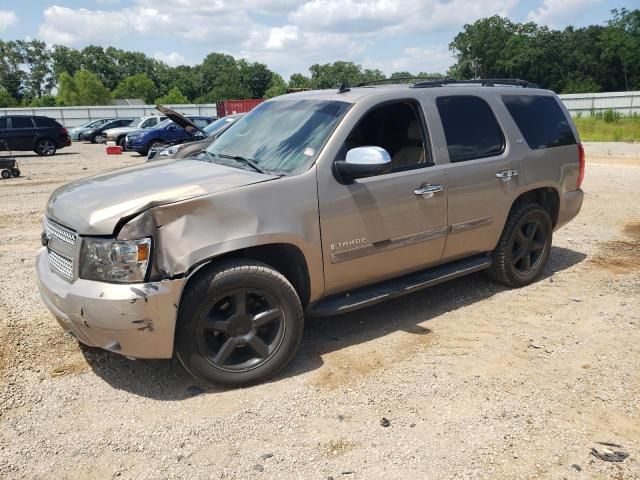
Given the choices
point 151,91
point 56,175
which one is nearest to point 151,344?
point 56,175

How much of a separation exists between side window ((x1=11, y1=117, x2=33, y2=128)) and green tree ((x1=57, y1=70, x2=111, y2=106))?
54341mm

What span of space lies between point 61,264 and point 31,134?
21.4 m

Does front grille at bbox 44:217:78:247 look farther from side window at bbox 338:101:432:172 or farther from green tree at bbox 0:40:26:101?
green tree at bbox 0:40:26:101

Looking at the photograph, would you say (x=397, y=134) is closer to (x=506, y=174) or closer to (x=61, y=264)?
(x=506, y=174)

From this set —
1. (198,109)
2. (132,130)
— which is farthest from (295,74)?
(132,130)

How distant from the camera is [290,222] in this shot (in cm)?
350

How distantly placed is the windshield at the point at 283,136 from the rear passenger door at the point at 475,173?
104 cm

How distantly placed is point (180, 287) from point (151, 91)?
108m

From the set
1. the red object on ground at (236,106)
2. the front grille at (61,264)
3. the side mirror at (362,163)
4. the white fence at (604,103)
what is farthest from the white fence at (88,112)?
the side mirror at (362,163)

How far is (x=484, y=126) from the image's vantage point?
4.77 m

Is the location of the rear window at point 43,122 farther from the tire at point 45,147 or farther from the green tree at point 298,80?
the green tree at point 298,80

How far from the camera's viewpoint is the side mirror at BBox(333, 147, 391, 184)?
3602mm

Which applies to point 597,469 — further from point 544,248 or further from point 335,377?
point 544,248

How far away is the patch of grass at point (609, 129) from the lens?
2410cm
